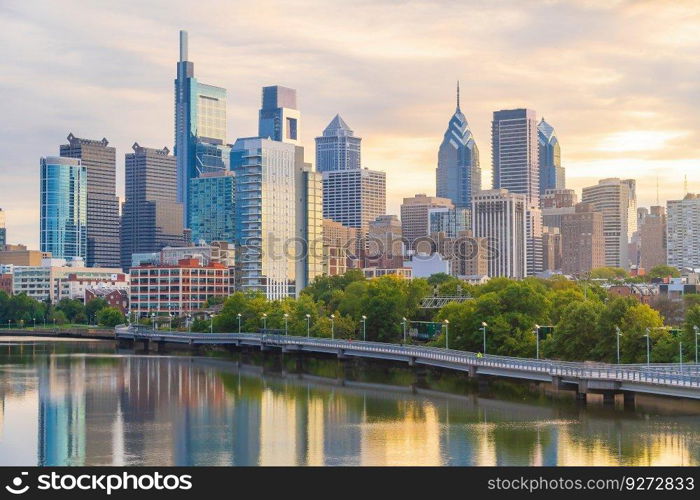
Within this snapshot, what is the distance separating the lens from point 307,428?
7562 centimetres

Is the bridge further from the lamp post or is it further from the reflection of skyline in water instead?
the lamp post

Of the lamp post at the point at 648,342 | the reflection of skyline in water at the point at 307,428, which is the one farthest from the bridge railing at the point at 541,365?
the lamp post at the point at 648,342

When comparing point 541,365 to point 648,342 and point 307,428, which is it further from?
point 307,428

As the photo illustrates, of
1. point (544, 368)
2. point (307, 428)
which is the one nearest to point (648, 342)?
point (544, 368)

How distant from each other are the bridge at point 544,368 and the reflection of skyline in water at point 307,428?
2186 mm

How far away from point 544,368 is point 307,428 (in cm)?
2128

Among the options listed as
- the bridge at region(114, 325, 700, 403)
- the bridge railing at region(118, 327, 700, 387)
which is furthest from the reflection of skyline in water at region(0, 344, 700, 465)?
the bridge railing at region(118, 327, 700, 387)

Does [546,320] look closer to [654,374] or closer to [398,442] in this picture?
[654,374]

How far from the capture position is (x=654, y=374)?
76688 mm

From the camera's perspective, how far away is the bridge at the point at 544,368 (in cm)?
7631

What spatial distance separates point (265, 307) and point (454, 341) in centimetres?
6082

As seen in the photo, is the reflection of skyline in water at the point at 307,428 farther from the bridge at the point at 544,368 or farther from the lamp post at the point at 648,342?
the lamp post at the point at 648,342

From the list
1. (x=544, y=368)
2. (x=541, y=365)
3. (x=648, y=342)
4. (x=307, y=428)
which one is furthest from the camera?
(x=541, y=365)
